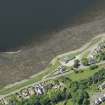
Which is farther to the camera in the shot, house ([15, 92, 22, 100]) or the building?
the building

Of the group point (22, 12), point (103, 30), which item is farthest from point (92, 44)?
point (22, 12)

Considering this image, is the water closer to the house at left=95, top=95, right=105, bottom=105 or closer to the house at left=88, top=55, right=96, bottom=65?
the house at left=88, top=55, right=96, bottom=65

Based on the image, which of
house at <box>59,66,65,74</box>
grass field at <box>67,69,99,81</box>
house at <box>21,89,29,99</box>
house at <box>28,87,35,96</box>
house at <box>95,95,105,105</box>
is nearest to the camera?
house at <box>95,95,105,105</box>

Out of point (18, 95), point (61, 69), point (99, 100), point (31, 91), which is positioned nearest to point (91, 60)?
point (61, 69)

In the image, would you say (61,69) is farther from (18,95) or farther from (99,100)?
(99,100)

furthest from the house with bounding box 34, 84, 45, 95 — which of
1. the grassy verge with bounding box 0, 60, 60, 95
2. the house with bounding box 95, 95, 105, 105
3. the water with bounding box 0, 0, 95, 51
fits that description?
the water with bounding box 0, 0, 95, 51

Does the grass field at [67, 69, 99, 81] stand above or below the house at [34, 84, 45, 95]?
above

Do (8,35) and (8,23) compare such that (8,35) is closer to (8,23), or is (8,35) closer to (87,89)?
(8,23)

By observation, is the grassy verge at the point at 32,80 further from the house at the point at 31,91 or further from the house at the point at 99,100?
the house at the point at 99,100
